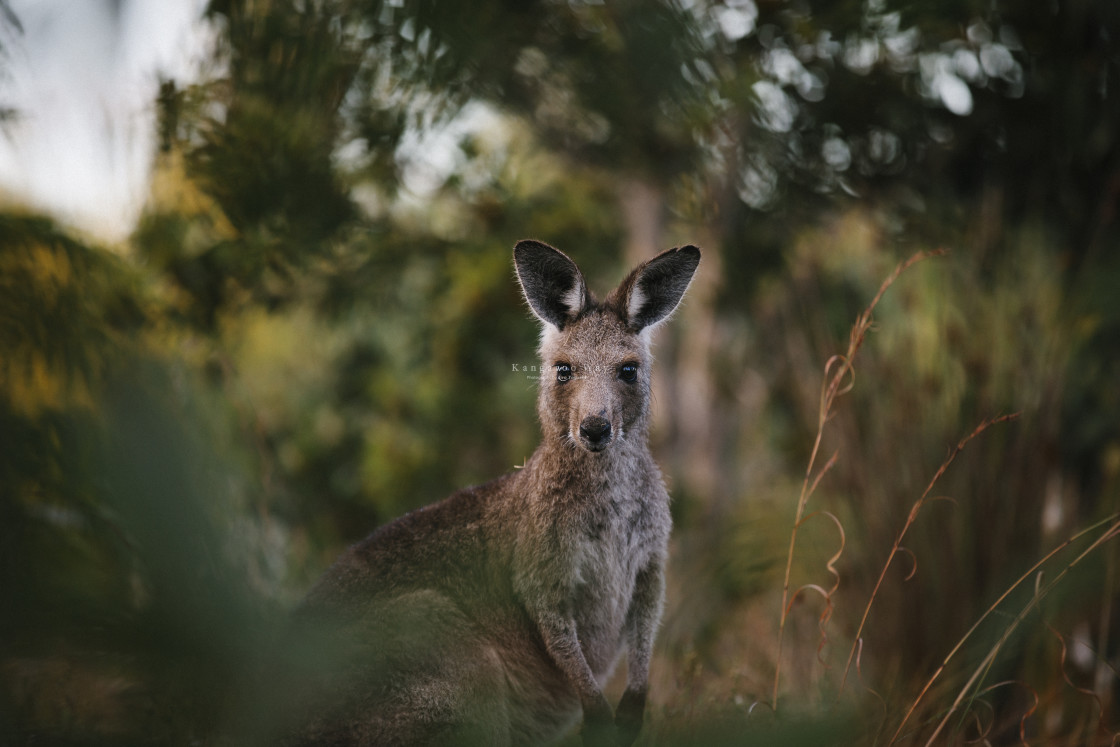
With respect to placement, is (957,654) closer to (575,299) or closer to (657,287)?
(657,287)

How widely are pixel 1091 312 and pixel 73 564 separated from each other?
320 centimetres

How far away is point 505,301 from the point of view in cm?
526

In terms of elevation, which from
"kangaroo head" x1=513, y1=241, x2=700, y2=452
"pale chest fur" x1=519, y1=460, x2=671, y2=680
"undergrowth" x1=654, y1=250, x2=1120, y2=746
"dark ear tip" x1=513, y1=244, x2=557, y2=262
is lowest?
"undergrowth" x1=654, y1=250, x2=1120, y2=746

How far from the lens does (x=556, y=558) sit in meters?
2.42

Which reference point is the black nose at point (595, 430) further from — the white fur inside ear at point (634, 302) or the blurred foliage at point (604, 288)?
the blurred foliage at point (604, 288)

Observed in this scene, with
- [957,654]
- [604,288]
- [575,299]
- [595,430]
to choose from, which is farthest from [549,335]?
[604,288]

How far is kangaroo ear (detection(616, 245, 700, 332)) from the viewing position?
88.9 inches

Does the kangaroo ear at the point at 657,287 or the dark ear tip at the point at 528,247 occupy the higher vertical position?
the dark ear tip at the point at 528,247

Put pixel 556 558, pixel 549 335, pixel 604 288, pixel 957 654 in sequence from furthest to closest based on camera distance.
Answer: pixel 604 288 → pixel 957 654 → pixel 549 335 → pixel 556 558

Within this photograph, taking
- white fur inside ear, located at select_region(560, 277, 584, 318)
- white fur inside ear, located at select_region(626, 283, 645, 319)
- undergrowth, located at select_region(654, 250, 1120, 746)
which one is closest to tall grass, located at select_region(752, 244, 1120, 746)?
undergrowth, located at select_region(654, 250, 1120, 746)

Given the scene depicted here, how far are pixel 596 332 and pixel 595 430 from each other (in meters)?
0.43

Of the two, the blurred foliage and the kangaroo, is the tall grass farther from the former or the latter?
the kangaroo

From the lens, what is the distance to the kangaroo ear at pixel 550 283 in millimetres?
2299

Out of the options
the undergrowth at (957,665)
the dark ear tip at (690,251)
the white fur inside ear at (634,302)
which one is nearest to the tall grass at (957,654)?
the undergrowth at (957,665)
